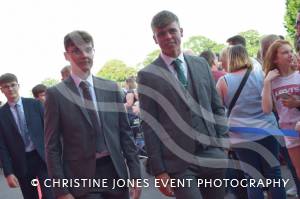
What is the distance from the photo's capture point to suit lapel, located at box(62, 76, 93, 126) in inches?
128

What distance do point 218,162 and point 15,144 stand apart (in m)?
3.14

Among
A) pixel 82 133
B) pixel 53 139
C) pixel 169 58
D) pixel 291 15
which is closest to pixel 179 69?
pixel 169 58

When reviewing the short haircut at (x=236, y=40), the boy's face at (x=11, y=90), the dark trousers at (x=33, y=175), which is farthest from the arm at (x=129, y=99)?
the dark trousers at (x=33, y=175)

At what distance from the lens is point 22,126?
5668mm

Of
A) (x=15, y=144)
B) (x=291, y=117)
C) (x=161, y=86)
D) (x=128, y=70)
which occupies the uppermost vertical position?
(x=161, y=86)

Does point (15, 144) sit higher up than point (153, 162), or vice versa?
point (153, 162)

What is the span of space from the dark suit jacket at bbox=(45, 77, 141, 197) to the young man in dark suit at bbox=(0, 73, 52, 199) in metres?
2.37

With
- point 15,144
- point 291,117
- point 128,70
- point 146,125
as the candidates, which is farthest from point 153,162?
point 128,70

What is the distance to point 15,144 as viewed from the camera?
5.53 metres

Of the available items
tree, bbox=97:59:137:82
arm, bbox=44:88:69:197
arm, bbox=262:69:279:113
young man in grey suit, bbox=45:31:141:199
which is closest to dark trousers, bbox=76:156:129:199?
young man in grey suit, bbox=45:31:141:199

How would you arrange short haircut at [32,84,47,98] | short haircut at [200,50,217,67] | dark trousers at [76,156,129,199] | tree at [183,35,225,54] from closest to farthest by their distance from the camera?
1. dark trousers at [76,156,129,199]
2. short haircut at [200,50,217,67]
3. short haircut at [32,84,47,98]
4. tree at [183,35,225,54]

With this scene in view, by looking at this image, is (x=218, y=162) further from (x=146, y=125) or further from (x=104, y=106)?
(x=104, y=106)

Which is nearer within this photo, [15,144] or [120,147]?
[120,147]

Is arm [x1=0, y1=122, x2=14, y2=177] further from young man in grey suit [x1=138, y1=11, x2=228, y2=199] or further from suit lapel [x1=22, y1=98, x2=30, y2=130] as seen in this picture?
young man in grey suit [x1=138, y1=11, x2=228, y2=199]
